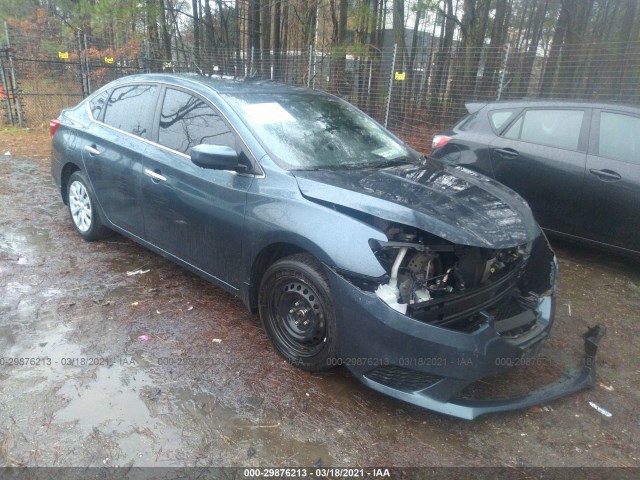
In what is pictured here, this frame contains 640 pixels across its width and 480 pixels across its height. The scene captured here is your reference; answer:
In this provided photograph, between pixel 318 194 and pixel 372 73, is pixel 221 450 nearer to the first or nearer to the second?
pixel 318 194

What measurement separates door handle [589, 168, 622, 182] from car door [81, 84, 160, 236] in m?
4.06

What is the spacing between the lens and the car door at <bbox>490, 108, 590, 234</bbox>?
4770mm

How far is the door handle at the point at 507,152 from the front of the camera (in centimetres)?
513

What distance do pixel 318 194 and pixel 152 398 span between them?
1.51 m

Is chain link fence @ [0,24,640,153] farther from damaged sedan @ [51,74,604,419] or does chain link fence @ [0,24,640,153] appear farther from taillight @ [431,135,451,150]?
damaged sedan @ [51,74,604,419]

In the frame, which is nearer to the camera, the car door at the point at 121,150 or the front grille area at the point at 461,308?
the front grille area at the point at 461,308

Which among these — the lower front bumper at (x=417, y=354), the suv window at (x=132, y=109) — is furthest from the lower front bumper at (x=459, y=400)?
the suv window at (x=132, y=109)

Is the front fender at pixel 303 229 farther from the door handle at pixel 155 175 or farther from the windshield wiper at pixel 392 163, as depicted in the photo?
the door handle at pixel 155 175

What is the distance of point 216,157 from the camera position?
9.93 ft

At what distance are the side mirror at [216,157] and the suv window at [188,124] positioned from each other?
9.7 inches

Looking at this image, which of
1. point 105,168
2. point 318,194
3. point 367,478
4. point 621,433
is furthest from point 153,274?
point 621,433

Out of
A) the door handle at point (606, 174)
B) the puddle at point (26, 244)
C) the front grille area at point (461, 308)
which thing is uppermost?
the door handle at point (606, 174)

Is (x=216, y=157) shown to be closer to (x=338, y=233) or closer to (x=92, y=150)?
(x=338, y=233)

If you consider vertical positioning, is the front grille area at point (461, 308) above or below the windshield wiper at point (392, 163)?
below
